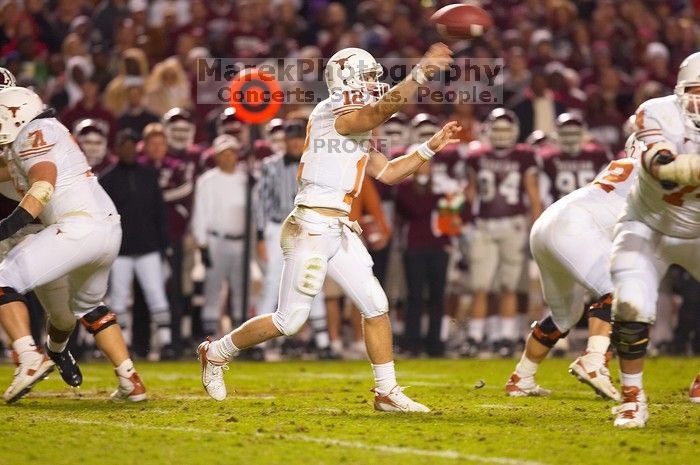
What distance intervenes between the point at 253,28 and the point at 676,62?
480 cm

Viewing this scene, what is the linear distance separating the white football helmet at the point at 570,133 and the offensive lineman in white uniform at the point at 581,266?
3539 mm

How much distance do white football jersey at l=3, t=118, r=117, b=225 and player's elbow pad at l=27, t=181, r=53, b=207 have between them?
16cm

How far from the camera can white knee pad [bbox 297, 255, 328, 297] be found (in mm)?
6523

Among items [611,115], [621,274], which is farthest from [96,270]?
[611,115]

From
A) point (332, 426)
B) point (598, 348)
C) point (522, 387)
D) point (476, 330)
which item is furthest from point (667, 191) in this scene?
point (476, 330)

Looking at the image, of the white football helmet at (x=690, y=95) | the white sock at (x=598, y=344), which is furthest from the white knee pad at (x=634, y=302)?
the white sock at (x=598, y=344)

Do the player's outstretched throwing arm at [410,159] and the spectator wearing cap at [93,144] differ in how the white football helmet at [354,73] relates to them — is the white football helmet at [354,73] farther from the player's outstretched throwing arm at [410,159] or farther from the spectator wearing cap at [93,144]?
the spectator wearing cap at [93,144]

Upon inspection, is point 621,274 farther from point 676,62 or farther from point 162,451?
point 676,62

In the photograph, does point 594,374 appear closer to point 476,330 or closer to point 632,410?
point 632,410

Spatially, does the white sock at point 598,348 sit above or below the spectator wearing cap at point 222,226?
below

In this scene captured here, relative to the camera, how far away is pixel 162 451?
215 inches

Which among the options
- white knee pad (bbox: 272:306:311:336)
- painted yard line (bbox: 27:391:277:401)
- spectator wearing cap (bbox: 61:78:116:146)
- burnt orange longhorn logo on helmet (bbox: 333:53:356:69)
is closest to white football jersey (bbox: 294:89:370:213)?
burnt orange longhorn logo on helmet (bbox: 333:53:356:69)

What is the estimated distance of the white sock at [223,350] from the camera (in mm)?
6805

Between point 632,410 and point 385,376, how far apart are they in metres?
1.27
